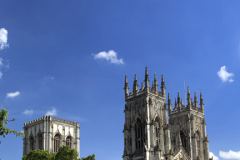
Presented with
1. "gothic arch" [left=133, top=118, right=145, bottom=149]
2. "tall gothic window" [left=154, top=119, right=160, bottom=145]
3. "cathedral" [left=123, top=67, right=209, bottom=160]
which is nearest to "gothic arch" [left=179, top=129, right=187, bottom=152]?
"cathedral" [left=123, top=67, right=209, bottom=160]

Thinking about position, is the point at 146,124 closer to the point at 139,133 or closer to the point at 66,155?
the point at 139,133

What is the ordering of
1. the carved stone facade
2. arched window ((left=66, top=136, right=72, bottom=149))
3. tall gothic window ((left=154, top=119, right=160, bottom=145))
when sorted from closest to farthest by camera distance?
tall gothic window ((left=154, top=119, right=160, bottom=145)) → the carved stone facade → arched window ((left=66, top=136, right=72, bottom=149))

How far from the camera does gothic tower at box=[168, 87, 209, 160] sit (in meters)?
76.5

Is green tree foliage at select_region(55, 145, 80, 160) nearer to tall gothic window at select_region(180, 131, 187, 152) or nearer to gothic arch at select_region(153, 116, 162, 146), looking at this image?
gothic arch at select_region(153, 116, 162, 146)

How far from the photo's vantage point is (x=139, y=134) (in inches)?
2621

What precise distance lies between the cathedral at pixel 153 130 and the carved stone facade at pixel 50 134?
16.0 meters

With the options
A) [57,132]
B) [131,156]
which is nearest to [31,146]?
[57,132]

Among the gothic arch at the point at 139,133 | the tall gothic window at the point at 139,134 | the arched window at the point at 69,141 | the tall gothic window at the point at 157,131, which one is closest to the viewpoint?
the gothic arch at the point at 139,133

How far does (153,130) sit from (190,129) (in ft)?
48.8

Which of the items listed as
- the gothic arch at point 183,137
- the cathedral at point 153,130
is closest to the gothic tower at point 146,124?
the cathedral at point 153,130

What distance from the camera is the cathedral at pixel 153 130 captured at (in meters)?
64.8

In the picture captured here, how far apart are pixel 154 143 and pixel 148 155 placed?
8.72ft

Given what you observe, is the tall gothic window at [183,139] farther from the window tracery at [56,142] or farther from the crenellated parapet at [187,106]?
the window tracery at [56,142]

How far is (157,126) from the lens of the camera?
2667 inches
